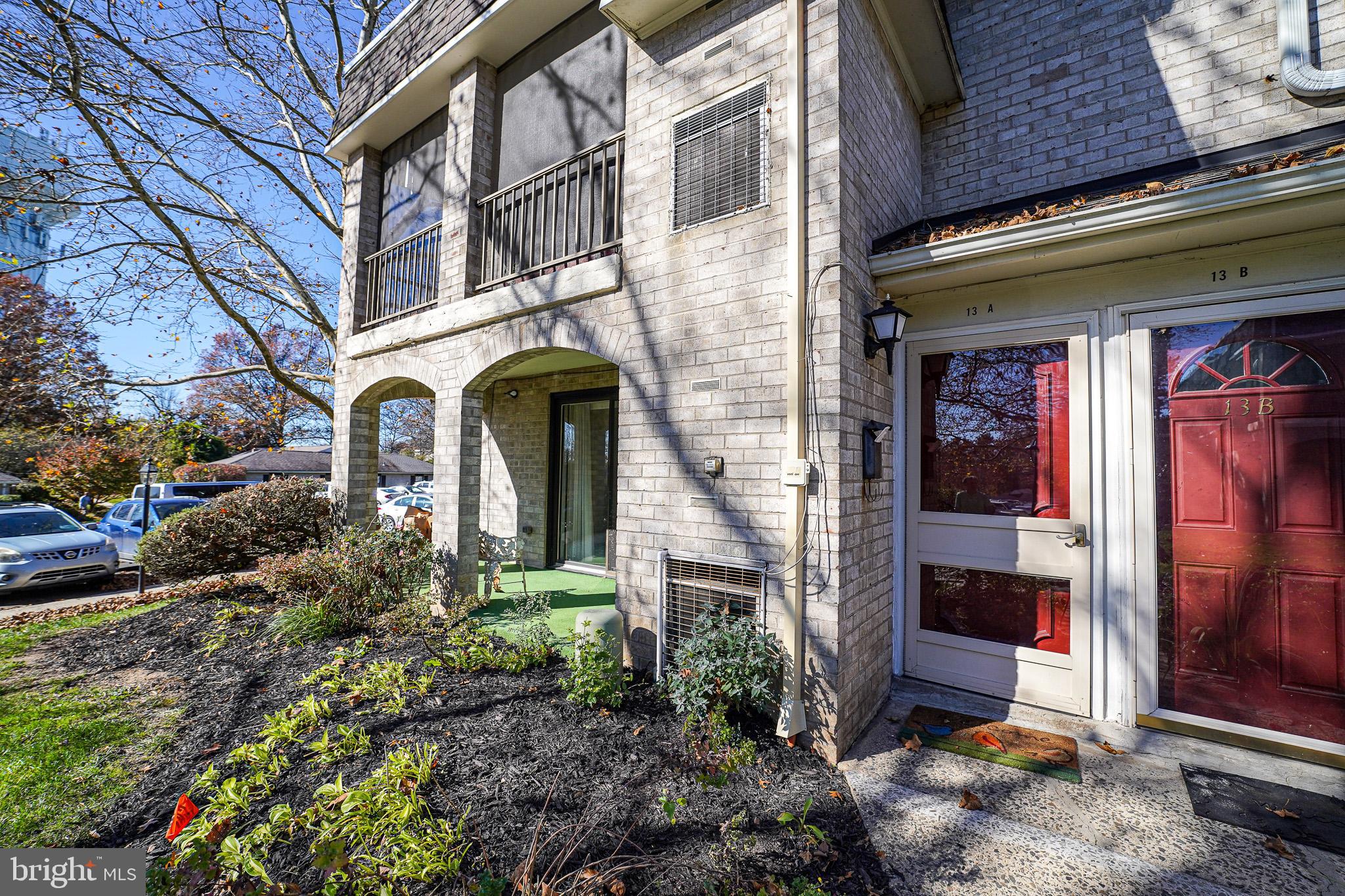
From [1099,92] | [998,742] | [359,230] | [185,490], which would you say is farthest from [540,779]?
[185,490]

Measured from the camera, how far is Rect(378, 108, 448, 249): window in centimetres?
674

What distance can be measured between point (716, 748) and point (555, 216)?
4.79 meters

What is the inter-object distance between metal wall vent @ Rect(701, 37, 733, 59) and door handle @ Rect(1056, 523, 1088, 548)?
160 inches

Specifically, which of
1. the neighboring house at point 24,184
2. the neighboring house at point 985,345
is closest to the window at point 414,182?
the neighboring house at point 985,345

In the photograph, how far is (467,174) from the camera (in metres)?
5.85

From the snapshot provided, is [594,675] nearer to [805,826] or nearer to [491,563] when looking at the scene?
[805,826]

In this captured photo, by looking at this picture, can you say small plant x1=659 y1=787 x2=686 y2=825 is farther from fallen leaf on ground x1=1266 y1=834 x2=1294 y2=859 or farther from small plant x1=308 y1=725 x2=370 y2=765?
fallen leaf on ground x1=1266 y1=834 x2=1294 y2=859

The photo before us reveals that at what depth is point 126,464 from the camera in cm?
1525

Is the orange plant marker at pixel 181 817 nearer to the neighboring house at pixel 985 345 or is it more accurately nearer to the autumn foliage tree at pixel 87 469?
the neighboring house at pixel 985 345

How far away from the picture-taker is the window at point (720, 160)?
3.49 metres

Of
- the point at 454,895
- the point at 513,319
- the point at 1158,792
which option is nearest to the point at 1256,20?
the point at 1158,792

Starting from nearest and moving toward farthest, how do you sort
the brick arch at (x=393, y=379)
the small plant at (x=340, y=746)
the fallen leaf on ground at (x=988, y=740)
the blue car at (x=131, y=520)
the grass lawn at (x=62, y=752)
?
the grass lawn at (x=62, y=752) → the small plant at (x=340, y=746) → the fallen leaf on ground at (x=988, y=740) → the brick arch at (x=393, y=379) → the blue car at (x=131, y=520)

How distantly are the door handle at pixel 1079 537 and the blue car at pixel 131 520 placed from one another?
1392 centimetres

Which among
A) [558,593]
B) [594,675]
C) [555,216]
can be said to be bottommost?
[558,593]
